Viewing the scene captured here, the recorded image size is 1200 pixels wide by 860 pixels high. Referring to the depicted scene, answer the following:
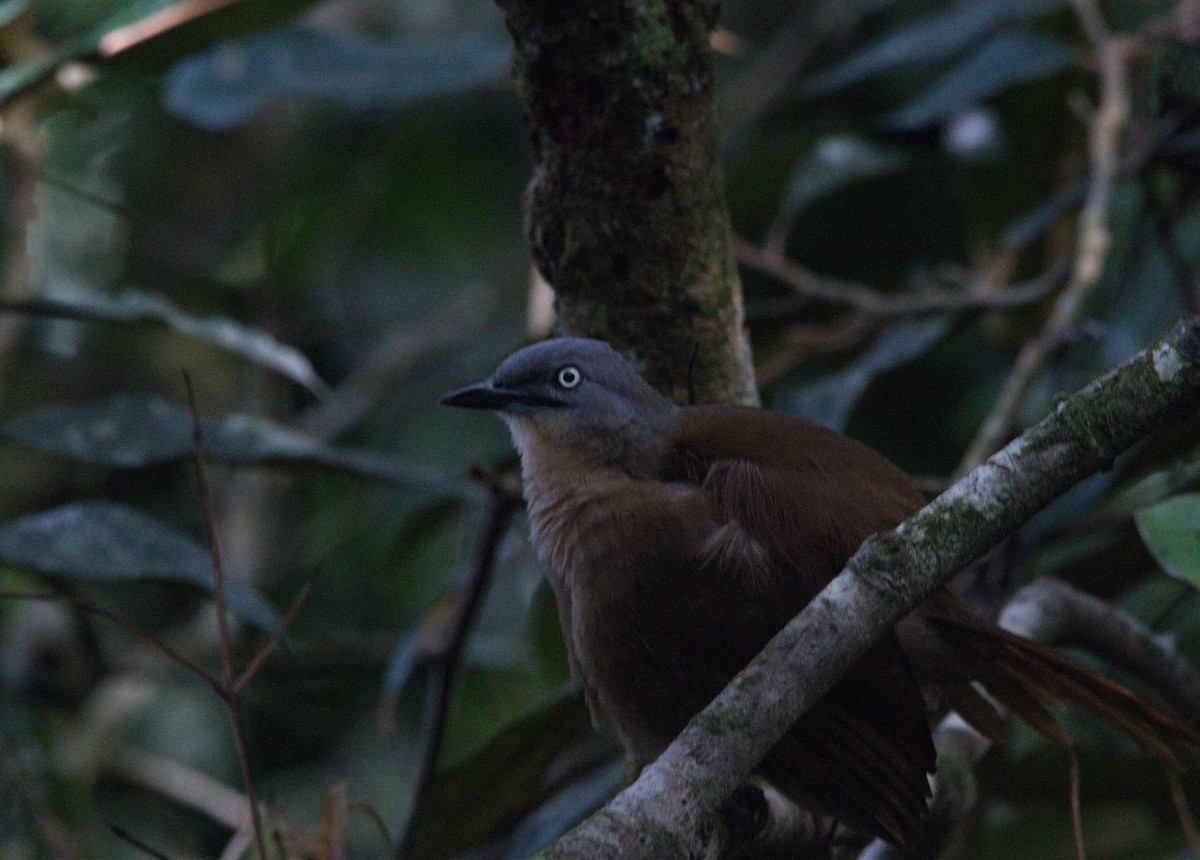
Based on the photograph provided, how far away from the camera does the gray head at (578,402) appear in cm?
238

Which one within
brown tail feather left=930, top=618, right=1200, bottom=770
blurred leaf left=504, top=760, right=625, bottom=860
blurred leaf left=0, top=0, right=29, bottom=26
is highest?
blurred leaf left=0, top=0, right=29, bottom=26

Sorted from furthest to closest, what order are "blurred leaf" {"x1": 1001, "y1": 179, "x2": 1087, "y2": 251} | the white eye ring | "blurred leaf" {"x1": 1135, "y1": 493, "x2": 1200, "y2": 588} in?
"blurred leaf" {"x1": 1001, "y1": 179, "x2": 1087, "y2": 251} < the white eye ring < "blurred leaf" {"x1": 1135, "y1": 493, "x2": 1200, "y2": 588}

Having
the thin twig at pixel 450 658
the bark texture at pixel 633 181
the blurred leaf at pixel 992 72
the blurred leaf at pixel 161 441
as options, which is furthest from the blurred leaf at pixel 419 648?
the blurred leaf at pixel 992 72

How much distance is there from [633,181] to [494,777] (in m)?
1.22

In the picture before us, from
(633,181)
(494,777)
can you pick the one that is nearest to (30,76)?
(633,181)

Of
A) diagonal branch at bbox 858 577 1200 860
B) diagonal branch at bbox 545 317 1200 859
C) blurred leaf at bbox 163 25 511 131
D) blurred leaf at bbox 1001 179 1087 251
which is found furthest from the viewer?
blurred leaf at bbox 163 25 511 131

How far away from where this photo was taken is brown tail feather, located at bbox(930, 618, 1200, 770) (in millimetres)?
2125

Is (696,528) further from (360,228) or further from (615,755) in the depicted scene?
(360,228)

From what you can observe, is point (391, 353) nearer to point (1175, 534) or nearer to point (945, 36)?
point (945, 36)

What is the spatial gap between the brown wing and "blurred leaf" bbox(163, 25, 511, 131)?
2190 mm

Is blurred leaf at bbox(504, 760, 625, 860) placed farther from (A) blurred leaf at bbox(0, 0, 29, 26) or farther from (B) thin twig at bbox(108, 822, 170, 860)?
(A) blurred leaf at bbox(0, 0, 29, 26)

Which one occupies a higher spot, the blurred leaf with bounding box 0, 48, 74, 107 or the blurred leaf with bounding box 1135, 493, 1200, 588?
the blurred leaf with bounding box 0, 48, 74, 107

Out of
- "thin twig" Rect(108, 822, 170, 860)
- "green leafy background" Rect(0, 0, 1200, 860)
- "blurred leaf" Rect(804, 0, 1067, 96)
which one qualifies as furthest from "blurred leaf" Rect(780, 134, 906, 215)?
"thin twig" Rect(108, 822, 170, 860)

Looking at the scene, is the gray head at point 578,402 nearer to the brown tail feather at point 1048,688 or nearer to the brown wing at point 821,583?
the brown wing at point 821,583
